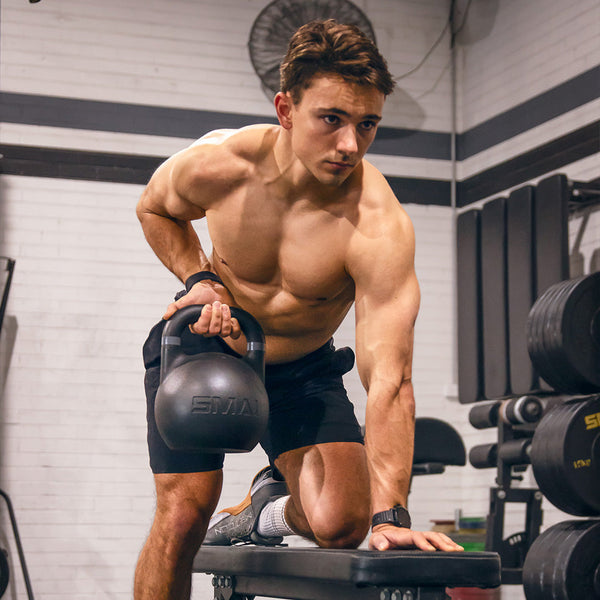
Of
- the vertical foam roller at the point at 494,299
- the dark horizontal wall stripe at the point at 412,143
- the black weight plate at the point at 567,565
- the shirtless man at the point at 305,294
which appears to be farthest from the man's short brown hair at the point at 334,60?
the dark horizontal wall stripe at the point at 412,143

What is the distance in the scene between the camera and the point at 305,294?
2.74 metres

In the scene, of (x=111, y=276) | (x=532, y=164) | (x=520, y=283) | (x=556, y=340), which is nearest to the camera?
(x=556, y=340)

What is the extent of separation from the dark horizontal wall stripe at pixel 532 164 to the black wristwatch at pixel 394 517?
4.01 m

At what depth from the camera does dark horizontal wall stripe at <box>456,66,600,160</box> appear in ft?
19.1

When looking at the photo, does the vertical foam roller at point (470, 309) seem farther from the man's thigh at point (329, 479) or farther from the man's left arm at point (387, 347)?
the man's left arm at point (387, 347)

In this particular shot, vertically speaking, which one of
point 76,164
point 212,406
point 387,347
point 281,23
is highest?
point 281,23

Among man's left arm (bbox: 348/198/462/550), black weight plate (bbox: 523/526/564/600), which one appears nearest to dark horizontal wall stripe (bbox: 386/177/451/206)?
black weight plate (bbox: 523/526/564/600)

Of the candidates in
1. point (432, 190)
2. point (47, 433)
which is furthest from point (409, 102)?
point (47, 433)

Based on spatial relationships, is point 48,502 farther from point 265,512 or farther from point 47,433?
point 265,512

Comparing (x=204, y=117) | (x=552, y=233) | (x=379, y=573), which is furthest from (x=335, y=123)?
(x=204, y=117)

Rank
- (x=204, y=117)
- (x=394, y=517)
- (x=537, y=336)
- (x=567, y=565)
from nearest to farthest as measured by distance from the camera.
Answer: (x=394, y=517) < (x=567, y=565) < (x=537, y=336) < (x=204, y=117)

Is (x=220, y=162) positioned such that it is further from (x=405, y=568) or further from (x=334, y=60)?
(x=405, y=568)

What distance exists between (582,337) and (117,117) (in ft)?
11.9

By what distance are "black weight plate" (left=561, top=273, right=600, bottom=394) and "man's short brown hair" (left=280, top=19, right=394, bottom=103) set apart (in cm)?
210
